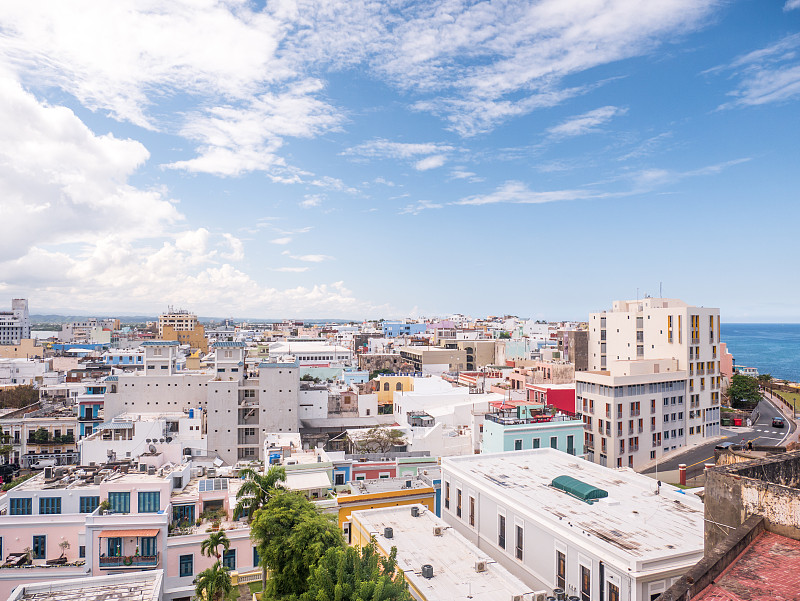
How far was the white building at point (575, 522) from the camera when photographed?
1677 centimetres

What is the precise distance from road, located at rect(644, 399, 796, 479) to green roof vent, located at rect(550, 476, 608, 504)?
2432cm

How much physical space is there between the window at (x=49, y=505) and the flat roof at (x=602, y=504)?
Result: 2303cm

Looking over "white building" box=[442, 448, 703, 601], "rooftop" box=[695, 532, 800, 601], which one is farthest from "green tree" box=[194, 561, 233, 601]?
"rooftop" box=[695, 532, 800, 601]

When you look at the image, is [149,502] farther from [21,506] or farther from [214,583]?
[214,583]

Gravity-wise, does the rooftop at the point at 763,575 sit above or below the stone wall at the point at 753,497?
below

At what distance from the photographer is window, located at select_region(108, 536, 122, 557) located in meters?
29.6

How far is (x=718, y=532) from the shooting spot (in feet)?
30.9

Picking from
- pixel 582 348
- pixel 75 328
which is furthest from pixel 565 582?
pixel 75 328

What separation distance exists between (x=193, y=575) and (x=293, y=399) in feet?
90.2

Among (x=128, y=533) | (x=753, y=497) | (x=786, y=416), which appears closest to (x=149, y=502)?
(x=128, y=533)

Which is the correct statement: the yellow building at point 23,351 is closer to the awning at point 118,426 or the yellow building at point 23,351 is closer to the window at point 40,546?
the awning at point 118,426

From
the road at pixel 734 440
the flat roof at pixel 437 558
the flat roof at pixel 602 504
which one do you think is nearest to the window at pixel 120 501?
the flat roof at pixel 437 558

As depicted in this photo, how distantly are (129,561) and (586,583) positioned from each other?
24.1 m

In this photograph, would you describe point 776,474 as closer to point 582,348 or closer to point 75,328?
point 582,348
